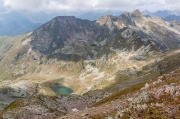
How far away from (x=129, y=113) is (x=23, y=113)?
5975cm

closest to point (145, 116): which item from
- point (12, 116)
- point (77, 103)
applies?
point (12, 116)

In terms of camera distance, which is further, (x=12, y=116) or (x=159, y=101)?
(x=12, y=116)

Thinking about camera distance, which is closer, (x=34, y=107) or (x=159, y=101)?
(x=159, y=101)

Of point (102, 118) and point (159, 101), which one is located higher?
point (159, 101)

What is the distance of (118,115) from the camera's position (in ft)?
88.8

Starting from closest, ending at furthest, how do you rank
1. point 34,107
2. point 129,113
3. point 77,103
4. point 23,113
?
point 129,113, point 23,113, point 34,107, point 77,103

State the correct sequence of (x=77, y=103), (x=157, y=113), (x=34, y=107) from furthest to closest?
(x=77, y=103) < (x=34, y=107) < (x=157, y=113)

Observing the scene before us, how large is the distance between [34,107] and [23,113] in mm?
13277

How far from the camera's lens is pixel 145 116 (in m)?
25.0

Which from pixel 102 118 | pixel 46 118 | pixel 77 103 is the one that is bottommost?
pixel 77 103

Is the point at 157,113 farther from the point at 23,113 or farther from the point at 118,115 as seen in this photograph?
the point at 23,113

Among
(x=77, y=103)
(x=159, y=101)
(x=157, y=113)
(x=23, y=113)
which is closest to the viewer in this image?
(x=157, y=113)

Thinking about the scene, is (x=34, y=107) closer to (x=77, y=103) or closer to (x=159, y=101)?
(x=77, y=103)

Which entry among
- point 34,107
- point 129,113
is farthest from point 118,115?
point 34,107
